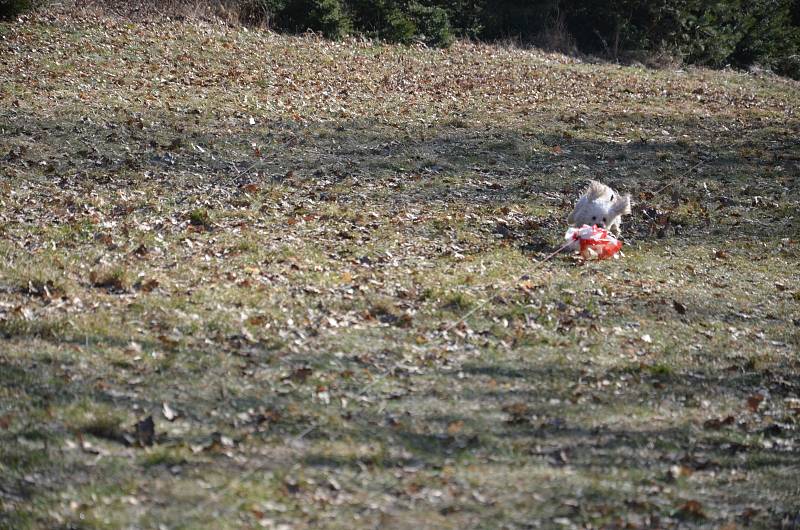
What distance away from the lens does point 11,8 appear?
19.0 meters

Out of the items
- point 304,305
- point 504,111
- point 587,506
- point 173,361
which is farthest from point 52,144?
point 587,506

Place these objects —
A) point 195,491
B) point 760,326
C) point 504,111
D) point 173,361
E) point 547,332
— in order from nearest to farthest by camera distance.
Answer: point 195,491, point 173,361, point 547,332, point 760,326, point 504,111

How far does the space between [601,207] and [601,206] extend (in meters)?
0.01

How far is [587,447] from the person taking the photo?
574cm

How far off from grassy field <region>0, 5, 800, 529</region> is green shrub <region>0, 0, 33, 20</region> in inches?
84.0

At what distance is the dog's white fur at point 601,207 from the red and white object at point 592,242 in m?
0.21

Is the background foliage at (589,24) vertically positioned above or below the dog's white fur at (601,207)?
above

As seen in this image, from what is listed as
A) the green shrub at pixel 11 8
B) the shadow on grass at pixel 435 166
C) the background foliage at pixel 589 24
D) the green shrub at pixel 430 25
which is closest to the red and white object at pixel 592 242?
the shadow on grass at pixel 435 166

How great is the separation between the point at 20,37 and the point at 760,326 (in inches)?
598

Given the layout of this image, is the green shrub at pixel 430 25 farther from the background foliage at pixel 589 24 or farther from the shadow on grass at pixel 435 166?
the shadow on grass at pixel 435 166

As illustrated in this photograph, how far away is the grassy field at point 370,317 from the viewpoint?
16.5 ft

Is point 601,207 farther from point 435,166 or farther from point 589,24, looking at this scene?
point 589,24

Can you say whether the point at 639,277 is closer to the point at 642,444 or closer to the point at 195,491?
the point at 642,444

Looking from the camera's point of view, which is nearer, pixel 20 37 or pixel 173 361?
pixel 173 361
